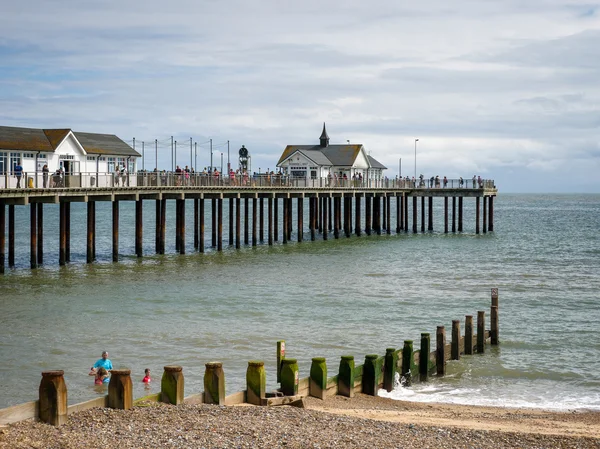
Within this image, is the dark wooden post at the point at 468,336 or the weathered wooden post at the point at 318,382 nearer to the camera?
the weathered wooden post at the point at 318,382

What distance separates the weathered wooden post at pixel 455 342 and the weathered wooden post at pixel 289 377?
7.07m

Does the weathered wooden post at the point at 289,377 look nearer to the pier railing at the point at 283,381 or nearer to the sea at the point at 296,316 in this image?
the pier railing at the point at 283,381

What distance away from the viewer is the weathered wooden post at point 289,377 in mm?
17031

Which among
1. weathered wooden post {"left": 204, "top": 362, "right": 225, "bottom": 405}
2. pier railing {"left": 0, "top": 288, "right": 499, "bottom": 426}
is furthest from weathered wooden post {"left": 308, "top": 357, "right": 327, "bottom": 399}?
weathered wooden post {"left": 204, "top": 362, "right": 225, "bottom": 405}

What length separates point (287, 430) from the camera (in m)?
14.0

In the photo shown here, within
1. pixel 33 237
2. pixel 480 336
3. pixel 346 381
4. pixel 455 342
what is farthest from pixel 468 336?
pixel 33 237

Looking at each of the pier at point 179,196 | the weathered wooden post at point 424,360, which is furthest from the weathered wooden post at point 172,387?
the pier at point 179,196

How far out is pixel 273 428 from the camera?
1404 cm

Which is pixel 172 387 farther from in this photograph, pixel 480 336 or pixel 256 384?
pixel 480 336

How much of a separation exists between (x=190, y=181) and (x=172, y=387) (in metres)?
32.7

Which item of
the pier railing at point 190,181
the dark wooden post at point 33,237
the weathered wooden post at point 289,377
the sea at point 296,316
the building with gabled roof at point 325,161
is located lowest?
the sea at point 296,316

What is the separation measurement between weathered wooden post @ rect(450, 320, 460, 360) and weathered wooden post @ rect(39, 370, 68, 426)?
1198 centimetres

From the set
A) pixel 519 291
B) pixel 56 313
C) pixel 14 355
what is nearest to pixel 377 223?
pixel 519 291

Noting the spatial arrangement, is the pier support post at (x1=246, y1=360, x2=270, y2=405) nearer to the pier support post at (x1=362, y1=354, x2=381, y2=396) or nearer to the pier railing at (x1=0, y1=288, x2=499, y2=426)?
the pier railing at (x1=0, y1=288, x2=499, y2=426)
